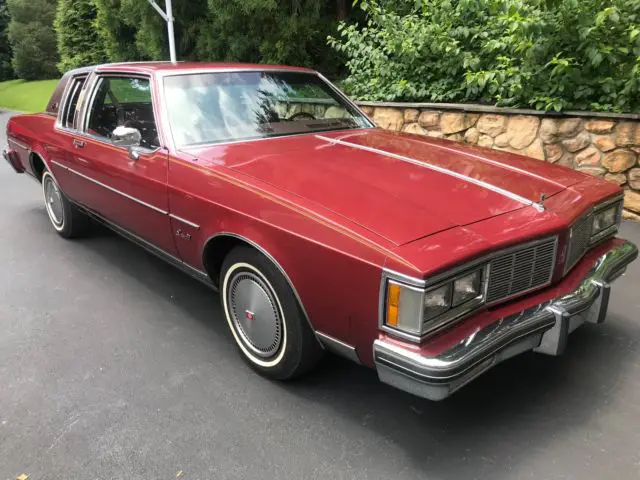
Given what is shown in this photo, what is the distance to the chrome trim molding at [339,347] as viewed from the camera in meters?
2.30

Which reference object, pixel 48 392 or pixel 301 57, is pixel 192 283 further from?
pixel 301 57

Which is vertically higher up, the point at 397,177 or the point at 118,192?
the point at 397,177

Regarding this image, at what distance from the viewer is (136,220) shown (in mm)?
3605

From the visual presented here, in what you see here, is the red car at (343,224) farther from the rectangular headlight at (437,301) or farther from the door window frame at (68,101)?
the door window frame at (68,101)

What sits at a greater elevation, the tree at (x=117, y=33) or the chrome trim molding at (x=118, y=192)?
the tree at (x=117, y=33)

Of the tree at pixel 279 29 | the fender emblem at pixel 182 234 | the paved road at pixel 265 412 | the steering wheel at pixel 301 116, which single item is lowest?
the paved road at pixel 265 412

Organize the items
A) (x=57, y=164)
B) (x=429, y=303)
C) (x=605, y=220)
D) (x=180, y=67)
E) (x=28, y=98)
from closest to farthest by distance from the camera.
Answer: (x=429, y=303), (x=605, y=220), (x=180, y=67), (x=57, y=164), (x=28, y=98)

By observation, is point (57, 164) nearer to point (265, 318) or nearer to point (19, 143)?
point (19, 143)

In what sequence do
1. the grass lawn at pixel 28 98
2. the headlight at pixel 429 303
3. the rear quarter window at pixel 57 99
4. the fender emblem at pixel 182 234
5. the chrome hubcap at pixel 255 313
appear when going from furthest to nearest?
the grass lawn at pixel 28 98 < the rear quarter window at pixel 57 99 < the fender emblem at pixel 182 234 < the chrome hubcap at pixel 255 313 < the headlight at pixel 429 303

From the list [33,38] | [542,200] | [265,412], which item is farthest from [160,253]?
[33,38]

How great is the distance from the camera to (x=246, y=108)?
3.53 m

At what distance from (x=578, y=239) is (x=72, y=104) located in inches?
162

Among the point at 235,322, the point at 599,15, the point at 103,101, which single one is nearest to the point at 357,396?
the point at 235,322

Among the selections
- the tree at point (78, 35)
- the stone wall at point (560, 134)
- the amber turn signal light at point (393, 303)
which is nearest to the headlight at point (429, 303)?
the amber turn signal light at point (393, 303)
